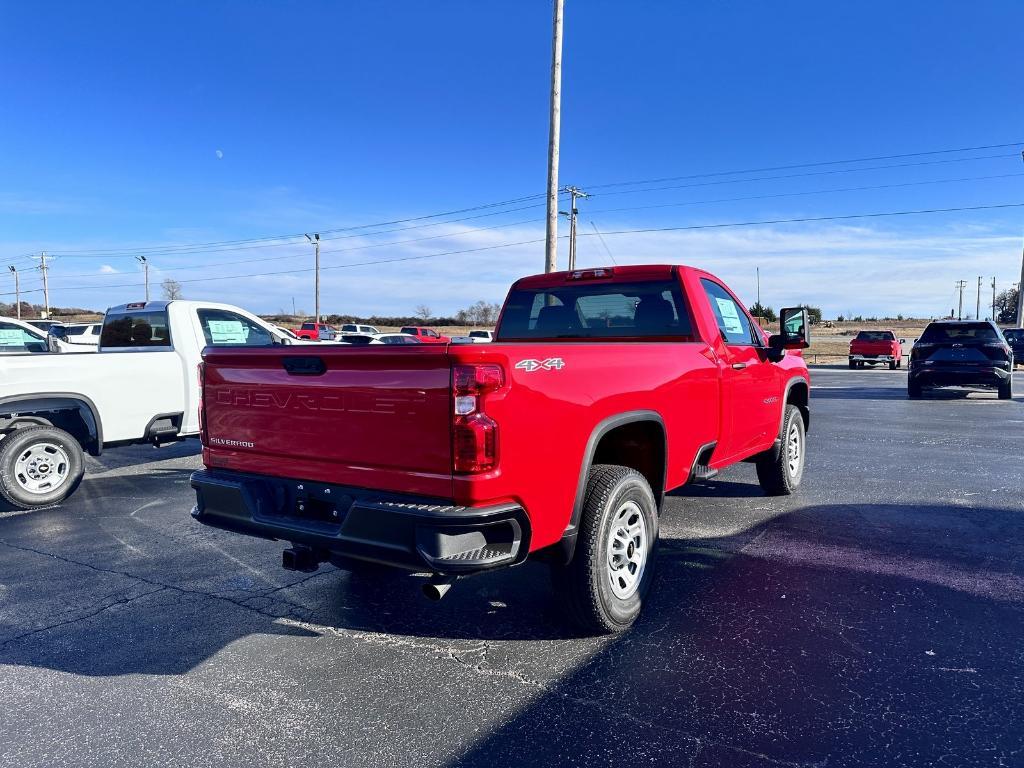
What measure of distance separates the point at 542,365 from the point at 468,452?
1.70ft

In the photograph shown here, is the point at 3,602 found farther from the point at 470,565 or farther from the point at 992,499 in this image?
the point at 992,499

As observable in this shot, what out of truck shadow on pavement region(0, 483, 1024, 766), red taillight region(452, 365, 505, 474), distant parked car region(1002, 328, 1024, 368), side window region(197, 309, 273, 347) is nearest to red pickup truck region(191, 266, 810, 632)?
red taillight region(452, 365, 505, 474)

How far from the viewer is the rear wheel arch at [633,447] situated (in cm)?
339

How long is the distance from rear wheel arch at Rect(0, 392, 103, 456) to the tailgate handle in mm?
4415

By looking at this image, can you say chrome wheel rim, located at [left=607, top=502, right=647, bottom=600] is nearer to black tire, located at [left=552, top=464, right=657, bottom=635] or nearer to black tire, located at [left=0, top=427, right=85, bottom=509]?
black tire, located at [left=552, top=464, right=657, bottom=635]

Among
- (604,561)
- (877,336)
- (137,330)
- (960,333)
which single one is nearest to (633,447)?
(604,561)

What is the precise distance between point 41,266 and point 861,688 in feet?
328

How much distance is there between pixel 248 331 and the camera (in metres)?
8.48

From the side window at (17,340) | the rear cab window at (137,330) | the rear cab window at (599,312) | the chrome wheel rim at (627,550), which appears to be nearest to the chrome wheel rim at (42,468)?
the rear cab window at (137,330)

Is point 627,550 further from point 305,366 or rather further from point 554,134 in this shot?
point 554,134

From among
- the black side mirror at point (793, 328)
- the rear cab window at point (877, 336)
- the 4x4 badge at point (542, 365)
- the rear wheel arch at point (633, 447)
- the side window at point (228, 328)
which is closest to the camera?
the 4x4 badge at point (542, 365)

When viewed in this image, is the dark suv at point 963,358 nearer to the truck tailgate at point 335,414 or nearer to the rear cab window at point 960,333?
the rear cab window at point 960,333

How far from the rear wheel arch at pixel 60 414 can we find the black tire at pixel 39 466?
0.15 metres

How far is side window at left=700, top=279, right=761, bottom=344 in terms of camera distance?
520 cm
